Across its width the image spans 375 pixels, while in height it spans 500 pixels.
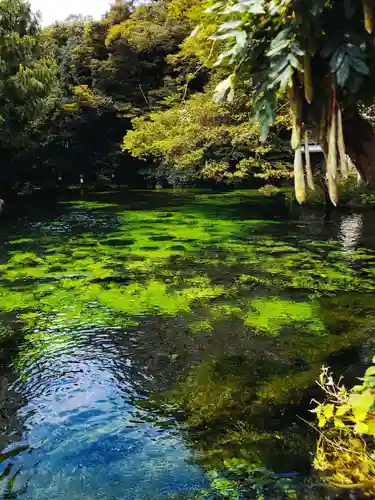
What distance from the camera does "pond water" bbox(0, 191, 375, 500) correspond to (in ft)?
11.1

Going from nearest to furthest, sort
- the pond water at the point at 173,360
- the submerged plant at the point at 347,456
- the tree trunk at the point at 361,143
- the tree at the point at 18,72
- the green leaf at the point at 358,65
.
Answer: the green leaf at the point at 358,65 → the tree trunk at the point at 361,143 → the submerged plant at the point at 347,456 → the pond water at the point at 173,360 → the tree at the point at 18,72

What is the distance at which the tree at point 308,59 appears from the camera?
159 cm

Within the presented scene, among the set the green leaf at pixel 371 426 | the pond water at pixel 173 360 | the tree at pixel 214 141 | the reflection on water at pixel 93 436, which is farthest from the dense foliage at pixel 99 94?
the green leaf at pixel 371 426

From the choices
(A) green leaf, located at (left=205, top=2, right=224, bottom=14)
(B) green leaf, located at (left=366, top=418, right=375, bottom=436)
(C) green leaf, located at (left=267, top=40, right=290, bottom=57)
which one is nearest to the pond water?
(B) green leaf, located at (left=366, top=418, right=375, bottom=436)

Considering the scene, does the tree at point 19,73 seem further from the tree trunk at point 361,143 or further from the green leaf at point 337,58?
the green leaf at point 337,58

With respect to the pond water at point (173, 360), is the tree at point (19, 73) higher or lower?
higher

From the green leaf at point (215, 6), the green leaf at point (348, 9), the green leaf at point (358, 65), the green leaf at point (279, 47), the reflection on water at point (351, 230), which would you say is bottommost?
the reflection on water at point (351, 230)

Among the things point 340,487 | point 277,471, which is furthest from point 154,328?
point 340,487

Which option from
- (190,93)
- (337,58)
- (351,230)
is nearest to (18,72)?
(190,93)

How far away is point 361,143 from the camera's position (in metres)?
2.02

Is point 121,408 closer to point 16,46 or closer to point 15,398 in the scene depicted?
point 15,398

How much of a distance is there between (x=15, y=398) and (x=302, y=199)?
339cm

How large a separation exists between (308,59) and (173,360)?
386cm

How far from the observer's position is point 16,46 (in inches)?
634
